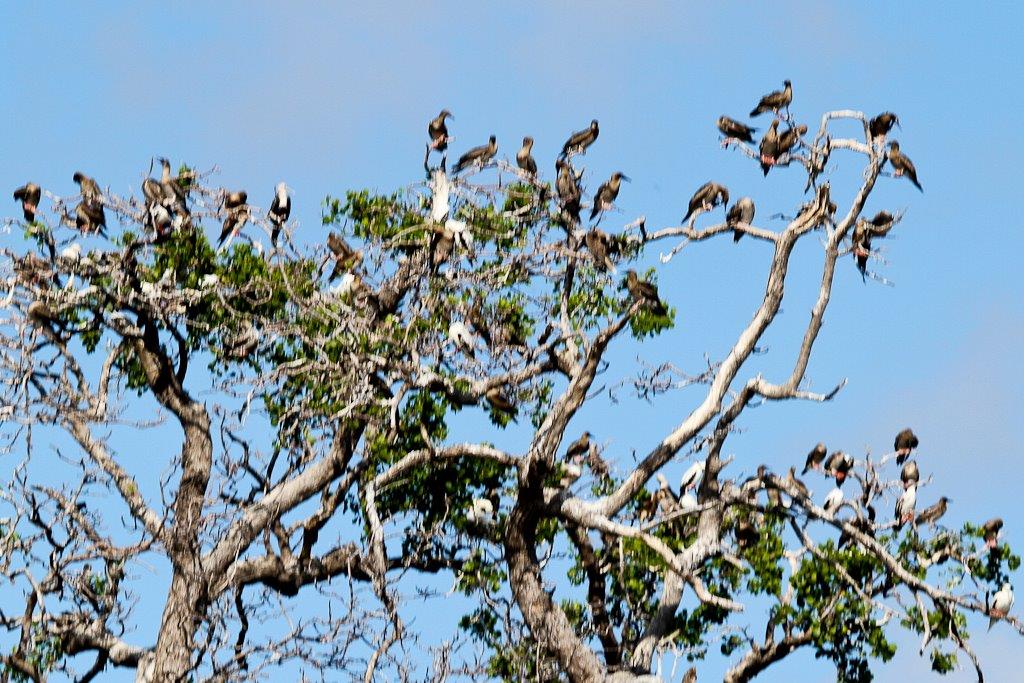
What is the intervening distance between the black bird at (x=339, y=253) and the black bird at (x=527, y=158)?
6.97 feet

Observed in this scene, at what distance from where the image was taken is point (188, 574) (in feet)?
62.4

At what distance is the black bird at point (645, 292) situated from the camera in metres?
17.9

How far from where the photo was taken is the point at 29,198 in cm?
2038

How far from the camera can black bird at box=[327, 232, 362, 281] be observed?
1997cm

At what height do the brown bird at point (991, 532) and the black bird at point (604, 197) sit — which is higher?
the black bird at point (604, 197)

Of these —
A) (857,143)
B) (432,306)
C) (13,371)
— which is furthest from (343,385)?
(857,143)

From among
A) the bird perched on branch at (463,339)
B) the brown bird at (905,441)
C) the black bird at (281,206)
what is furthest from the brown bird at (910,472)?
the black bird at (281,206)

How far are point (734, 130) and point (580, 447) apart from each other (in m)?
4.00

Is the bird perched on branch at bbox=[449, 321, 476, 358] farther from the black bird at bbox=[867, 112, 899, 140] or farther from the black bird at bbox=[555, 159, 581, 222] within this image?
the black bird at bbox=[867, 112, 899, 140]

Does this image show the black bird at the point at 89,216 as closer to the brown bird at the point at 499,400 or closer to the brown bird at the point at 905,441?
the brown bird at the point at 499,400

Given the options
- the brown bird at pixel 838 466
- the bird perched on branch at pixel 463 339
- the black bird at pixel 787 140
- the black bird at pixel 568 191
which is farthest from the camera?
the brown bird at pixel 838 466

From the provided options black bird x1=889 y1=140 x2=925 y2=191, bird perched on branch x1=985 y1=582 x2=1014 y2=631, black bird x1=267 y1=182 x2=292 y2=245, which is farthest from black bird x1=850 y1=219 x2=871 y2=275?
black bird x1=267 y1=182 x2=292 y2=245

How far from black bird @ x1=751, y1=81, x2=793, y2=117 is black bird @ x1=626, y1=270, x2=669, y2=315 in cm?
267

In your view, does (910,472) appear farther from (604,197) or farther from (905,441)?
(604,197)
